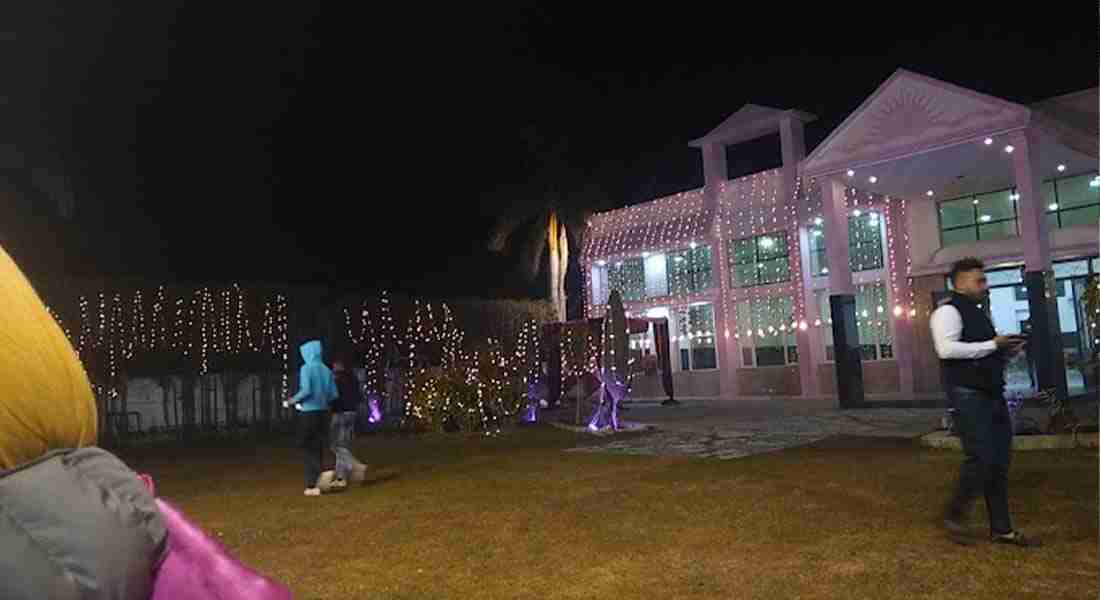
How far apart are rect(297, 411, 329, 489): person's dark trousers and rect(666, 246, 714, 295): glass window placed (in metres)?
16.4

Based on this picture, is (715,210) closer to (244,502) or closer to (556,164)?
(556,164)

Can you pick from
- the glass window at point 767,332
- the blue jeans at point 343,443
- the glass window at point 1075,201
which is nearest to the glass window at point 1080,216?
the glass window at point 1075,201

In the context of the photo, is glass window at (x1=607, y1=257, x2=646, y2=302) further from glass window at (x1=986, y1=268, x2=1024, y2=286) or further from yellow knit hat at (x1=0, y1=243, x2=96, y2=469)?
yellow knit hat at (x1=0, y1=243, x2=96, y2=469)

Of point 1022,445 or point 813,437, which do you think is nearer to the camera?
point 1022,445

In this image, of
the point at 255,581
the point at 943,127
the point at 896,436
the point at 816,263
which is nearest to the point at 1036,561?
the point at 255,581

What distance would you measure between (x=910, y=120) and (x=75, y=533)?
1803 cm

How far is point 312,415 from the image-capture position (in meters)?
9.30

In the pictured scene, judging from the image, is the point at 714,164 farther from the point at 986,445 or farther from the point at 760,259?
the point at 986,445

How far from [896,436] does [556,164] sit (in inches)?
579

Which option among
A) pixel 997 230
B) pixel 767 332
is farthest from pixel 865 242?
pixel 767 332

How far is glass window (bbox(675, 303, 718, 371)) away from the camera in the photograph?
960 inches

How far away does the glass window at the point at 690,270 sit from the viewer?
2447 centimetres

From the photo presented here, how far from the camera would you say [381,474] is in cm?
1098

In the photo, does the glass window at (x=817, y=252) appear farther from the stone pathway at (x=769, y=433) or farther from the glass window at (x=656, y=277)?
the stone pathway at (x=769, y=433)
